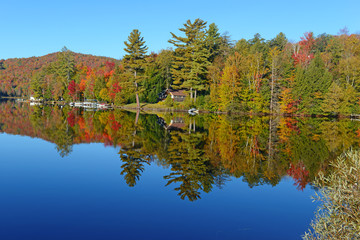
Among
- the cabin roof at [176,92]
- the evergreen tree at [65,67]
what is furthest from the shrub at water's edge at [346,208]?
the evergreen tree at [65,67]

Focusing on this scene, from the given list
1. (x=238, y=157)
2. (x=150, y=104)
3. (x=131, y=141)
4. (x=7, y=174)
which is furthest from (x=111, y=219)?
(x=150, y=104)

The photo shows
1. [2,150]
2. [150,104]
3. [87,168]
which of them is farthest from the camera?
[150,104]

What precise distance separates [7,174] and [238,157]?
13.7 meters

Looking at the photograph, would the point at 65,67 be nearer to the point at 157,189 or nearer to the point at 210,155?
the point at 210,155

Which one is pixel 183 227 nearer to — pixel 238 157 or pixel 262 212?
pixel 262 212

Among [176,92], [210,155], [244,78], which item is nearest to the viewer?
[210,155]

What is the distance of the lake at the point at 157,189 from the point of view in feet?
26.7

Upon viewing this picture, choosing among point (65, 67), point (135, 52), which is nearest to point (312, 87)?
point (135, 52)

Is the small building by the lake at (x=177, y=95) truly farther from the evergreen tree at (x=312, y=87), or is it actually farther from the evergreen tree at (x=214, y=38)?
the evergreen tree at (x=312, y=87)

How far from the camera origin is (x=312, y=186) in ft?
42.3

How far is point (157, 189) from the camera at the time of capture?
11.8m

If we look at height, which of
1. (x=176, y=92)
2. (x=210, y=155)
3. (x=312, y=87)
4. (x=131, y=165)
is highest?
(x=312, y=87)

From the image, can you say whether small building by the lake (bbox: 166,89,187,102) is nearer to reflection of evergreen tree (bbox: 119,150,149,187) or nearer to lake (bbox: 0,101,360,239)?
lake (bbox: 0,101,360,239)

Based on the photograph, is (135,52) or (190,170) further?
(135,52)
